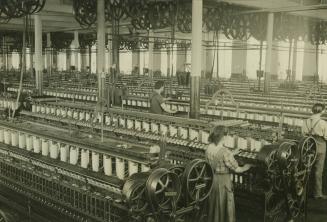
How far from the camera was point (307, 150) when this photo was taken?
14.9 ft

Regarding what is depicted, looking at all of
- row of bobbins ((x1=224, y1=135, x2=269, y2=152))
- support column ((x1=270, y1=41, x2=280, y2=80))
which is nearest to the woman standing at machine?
row of bobbins ((x1=224, y1=135, x2=269, y2=152))

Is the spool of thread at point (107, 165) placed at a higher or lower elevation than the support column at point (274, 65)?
lower

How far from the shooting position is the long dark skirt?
159 inches

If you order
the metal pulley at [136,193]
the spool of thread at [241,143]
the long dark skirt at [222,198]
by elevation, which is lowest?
the long dark skirt at [222,198]

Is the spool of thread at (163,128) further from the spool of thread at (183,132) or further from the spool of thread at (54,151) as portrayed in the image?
the spool of thread at (54,151)

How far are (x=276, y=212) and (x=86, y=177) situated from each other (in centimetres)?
217

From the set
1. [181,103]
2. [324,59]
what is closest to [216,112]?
[181,103]

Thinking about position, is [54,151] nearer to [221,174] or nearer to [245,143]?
[221,174]

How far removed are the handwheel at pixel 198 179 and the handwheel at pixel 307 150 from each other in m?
1.27

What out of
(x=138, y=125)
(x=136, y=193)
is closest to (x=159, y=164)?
(x=136, y=193)

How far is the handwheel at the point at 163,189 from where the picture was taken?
3164mm

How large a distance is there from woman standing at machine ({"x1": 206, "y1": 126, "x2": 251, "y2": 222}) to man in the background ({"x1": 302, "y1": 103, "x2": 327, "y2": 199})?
1.86m

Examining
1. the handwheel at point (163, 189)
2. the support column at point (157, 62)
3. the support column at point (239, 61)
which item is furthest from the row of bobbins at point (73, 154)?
the support column at point (157, 62)

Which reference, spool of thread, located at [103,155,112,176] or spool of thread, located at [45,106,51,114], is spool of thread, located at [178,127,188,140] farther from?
spool of thread, located at [45,106,51,114]
